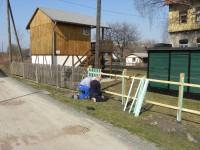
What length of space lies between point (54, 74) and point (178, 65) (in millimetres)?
8212

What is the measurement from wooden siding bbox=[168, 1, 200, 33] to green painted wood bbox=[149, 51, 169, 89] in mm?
14910

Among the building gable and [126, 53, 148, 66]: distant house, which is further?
[126, 53, 148, 66]: distant house

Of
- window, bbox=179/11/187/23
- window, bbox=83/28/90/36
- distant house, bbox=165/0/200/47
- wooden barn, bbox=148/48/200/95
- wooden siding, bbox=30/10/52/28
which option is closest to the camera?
wooden barn, bbox=148/48/200/95

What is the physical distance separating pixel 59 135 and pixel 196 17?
89.6 feet

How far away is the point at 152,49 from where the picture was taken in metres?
17.6

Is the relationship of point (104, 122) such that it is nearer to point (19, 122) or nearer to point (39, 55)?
point (19, 122)

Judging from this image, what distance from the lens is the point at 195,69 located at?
49.1 feet

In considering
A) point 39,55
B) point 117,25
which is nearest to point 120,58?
point 117,25

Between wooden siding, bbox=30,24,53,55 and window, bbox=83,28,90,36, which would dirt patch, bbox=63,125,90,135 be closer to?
wooden siding, bbox=30,24,53,55

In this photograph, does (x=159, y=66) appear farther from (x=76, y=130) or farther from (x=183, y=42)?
(x=183, y=42)

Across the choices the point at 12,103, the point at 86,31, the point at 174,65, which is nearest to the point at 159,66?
the point at 174,65

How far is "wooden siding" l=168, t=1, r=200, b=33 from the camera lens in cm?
3162

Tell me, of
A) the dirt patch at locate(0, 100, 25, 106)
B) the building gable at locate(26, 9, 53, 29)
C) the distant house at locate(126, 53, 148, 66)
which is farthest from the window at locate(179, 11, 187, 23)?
the distant house at locate(126, 53, 148, 66)

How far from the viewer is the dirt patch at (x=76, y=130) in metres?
7.88
